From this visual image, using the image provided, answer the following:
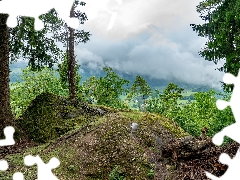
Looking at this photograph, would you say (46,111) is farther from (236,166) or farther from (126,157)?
(236,166)

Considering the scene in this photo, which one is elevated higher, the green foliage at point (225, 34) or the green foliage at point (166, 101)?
the green foliage at point (225, 34)

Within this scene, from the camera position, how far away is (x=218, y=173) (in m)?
5.68

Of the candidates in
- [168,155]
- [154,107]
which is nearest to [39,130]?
[168,155]

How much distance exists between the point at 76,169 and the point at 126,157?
1102 mm

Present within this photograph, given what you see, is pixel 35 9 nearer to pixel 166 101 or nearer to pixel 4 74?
pixel 4 74

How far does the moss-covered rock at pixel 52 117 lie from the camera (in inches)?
454

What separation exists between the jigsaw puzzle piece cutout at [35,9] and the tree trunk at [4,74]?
486 centimetres

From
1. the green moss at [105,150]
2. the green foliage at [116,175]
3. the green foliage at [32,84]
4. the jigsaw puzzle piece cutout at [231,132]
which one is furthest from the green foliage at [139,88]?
the jigsaw puzzle piece cutout at [231,132]

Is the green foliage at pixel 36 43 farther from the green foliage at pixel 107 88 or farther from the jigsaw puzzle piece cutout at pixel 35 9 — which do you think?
the green foliage at pixel 107 88

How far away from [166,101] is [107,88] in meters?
7.09

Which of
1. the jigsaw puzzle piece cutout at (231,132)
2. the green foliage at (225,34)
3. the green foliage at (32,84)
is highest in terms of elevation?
the green foliage at (225,34)

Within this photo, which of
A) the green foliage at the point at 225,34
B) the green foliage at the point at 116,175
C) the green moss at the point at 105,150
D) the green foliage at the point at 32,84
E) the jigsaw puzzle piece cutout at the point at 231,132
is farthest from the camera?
the green foliage at the point at 32,84

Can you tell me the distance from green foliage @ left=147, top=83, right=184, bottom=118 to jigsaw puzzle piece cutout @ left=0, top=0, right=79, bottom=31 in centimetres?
1692

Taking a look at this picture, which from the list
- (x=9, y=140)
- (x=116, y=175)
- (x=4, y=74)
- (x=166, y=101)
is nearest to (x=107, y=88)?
(x=166, y=101)
